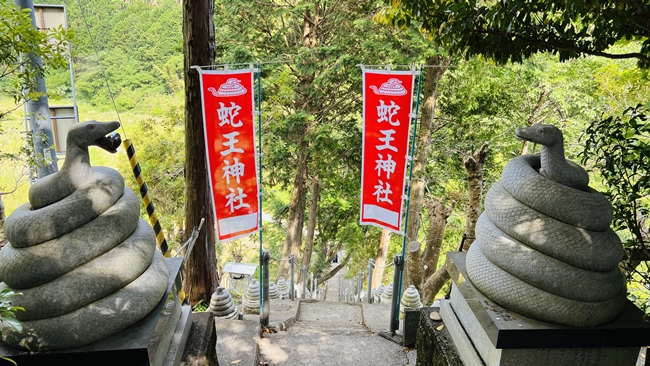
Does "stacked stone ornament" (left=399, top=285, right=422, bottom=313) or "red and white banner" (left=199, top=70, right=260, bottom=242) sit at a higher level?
"red and white banner" (left=199, top=70, right=260, bottom=242)

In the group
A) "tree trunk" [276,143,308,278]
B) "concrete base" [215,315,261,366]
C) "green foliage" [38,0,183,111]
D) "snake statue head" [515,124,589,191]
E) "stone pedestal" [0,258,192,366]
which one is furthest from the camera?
"green foliage" [38,0,183,111]

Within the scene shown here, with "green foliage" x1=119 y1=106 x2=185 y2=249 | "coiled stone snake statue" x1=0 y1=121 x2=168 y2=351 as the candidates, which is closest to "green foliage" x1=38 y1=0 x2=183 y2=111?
"green foliage" x1=119 y1=106 x2=185 y2=249

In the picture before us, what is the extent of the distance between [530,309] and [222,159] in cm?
447

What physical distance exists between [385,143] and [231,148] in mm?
2255

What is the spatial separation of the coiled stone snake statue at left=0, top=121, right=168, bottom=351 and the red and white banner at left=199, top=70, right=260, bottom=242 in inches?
102

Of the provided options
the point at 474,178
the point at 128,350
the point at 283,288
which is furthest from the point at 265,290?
the point at 474,178

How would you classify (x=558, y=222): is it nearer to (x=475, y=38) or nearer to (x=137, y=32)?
(x=475, y=38)

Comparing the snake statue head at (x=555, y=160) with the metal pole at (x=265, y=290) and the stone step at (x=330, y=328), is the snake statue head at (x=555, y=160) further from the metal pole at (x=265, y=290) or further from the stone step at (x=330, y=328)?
the stone step at (x=330, y=328)

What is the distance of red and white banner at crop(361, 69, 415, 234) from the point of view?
6.34 m

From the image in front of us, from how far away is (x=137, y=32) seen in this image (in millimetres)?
20047

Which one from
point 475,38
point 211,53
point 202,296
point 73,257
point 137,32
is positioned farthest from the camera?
point 137,32

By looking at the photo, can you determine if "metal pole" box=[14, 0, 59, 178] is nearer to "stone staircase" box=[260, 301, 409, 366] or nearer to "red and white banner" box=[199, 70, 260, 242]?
"red and white banner" box=[199, 70, 260, 242]

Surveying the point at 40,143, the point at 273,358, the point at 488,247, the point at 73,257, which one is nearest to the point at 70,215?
the point at 73,257

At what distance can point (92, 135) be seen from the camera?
368cm
